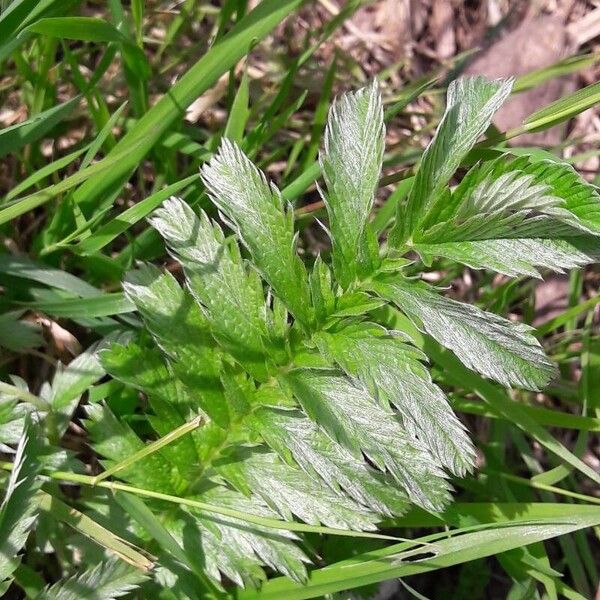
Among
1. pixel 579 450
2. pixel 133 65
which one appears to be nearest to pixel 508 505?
pixel 579 450

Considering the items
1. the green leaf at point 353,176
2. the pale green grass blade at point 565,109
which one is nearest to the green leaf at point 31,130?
the green leaf at point 353,176

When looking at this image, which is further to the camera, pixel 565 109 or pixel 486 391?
pixel 486 391

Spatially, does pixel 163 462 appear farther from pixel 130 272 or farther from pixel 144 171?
pixel 144 171

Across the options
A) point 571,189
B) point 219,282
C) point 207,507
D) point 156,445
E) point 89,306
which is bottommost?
point 207,507

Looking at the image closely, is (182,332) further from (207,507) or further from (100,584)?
(100,584)

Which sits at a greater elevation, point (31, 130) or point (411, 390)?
→ point (31, 130)

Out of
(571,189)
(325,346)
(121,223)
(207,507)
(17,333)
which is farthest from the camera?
(17,333)

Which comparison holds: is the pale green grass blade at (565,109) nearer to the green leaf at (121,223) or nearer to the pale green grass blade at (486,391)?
the pale green grass blade at (486,391)

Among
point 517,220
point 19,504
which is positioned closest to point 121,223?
point 19,504
